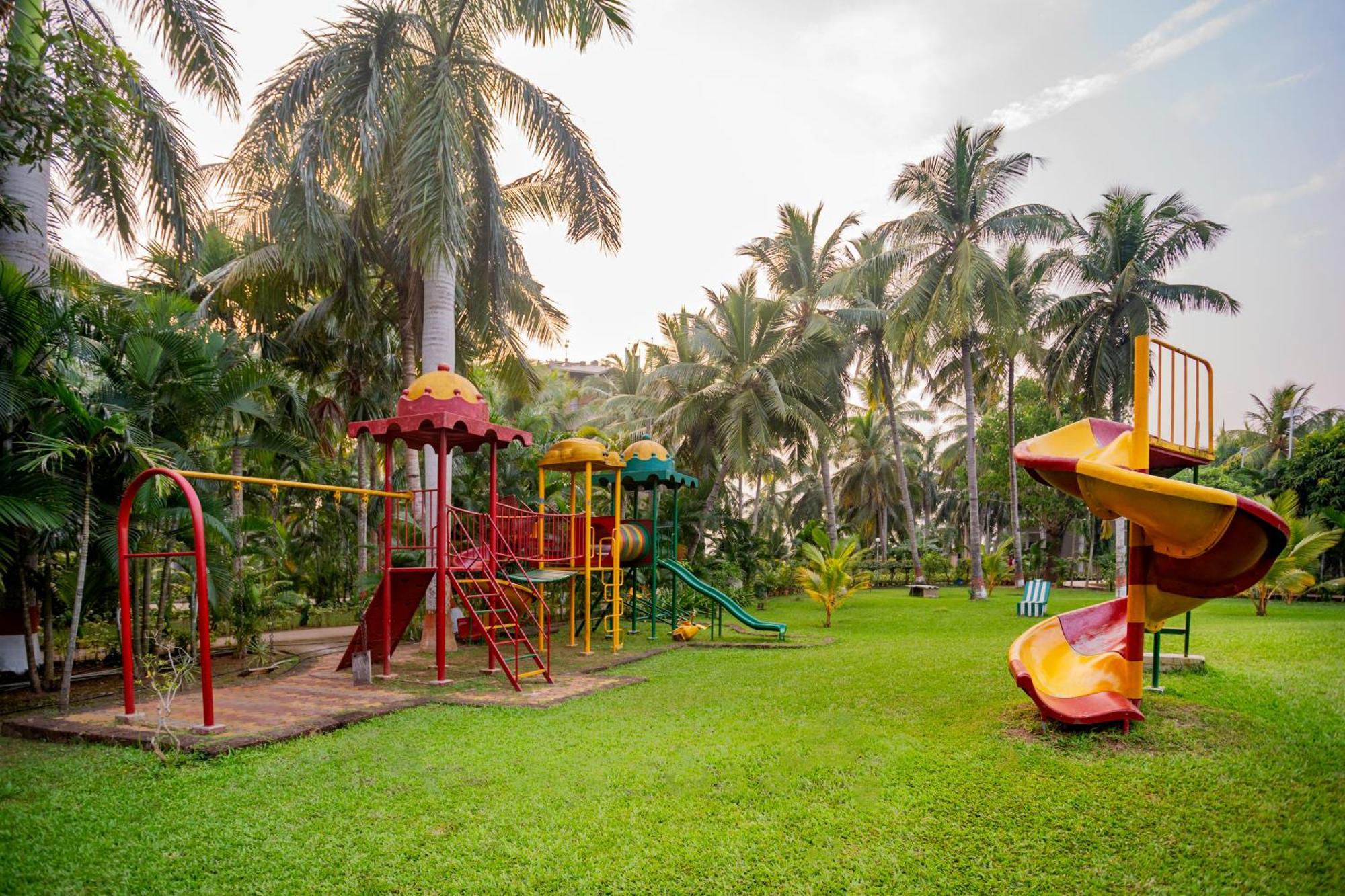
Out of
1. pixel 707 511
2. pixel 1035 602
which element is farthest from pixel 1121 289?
pixel 707 511

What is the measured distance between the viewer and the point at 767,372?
22.5 meters

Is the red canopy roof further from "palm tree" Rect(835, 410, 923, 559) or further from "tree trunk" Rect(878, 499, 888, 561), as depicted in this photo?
"tree trunk" Rect(878, 499, 888, 561)

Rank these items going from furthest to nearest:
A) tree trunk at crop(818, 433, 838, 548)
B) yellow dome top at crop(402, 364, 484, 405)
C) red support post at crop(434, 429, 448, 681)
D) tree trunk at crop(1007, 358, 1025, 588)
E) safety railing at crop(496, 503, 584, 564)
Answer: tree trunk at crop(1007, 358, 1025, 588) → tree trunk at crop(818, 433, 838, 548) → safety railing at crop(496, 503, 584, 564) → yellow dome top at crop(402, 364, 484, 405) → red support post at crop(434, 429, 448, 681)

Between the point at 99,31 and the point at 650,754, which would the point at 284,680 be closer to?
the point at 650,754

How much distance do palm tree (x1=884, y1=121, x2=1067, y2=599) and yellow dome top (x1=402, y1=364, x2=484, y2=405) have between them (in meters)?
15.8

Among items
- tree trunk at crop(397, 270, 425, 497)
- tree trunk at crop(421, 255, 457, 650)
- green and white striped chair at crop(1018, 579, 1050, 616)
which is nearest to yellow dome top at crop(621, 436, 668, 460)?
tree trunk at crop(421, 255, 457, 650)

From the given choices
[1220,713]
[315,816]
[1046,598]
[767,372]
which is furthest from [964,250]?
[315,816]

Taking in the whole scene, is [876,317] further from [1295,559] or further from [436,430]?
[436,430]

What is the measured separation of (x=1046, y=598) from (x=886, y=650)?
788 cm

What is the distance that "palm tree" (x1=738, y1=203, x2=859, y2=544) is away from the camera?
24.7m

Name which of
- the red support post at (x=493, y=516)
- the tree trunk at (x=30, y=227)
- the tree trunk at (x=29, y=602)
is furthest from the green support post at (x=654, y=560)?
the tree trunk at (x=30, y=227)

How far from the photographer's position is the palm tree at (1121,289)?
74.1ft

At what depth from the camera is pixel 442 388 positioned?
9680mm

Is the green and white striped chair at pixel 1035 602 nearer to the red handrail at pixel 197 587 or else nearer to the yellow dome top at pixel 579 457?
the yellow dome top at pixel 579 457
